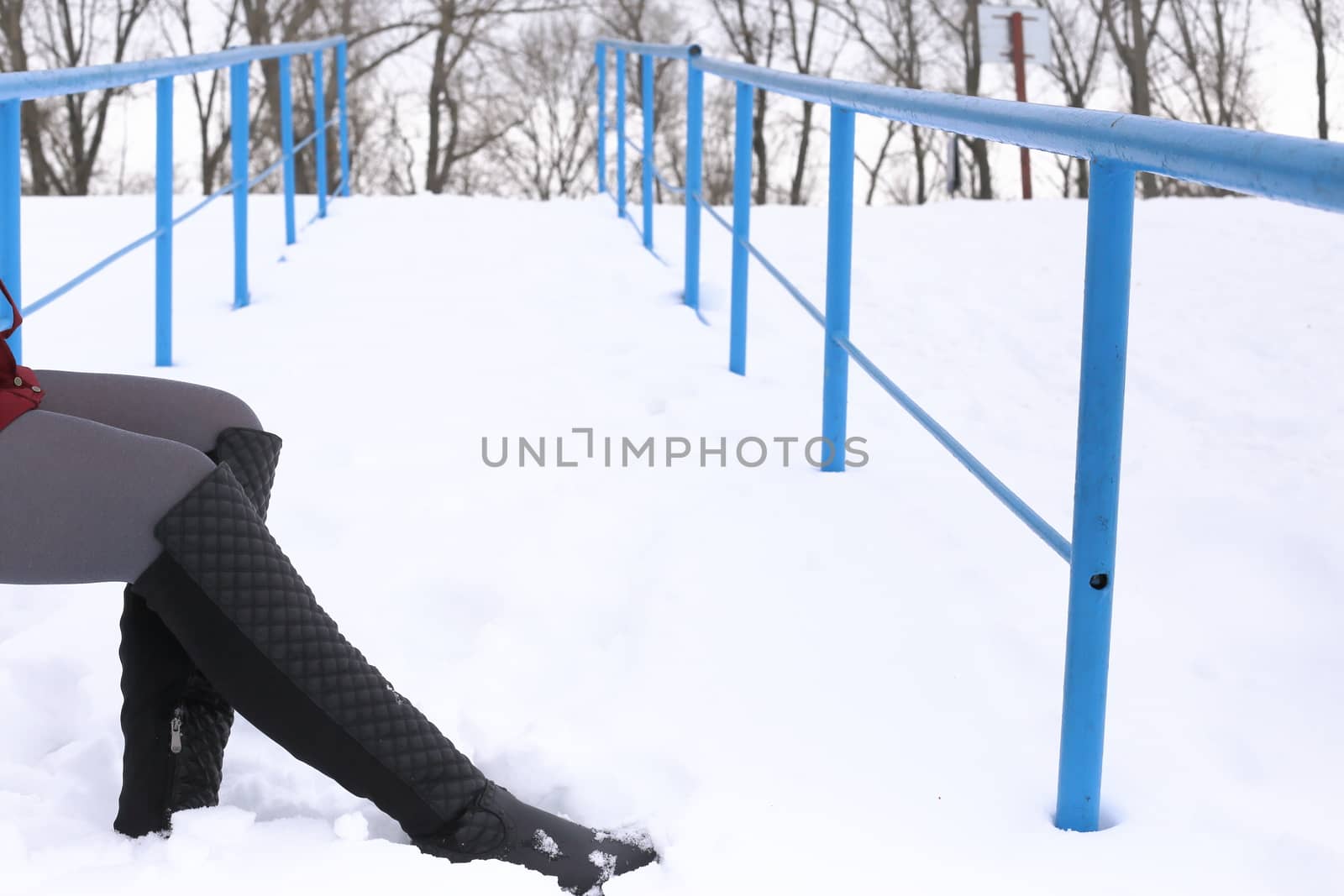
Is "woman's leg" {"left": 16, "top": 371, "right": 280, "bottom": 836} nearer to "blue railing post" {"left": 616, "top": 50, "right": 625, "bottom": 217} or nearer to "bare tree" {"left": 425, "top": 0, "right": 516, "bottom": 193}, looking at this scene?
"blue railing post" {"left": 616, "top": 50, "right": 625, "bottom": 217}

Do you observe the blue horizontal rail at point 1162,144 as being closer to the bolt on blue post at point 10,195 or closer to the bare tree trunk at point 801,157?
the bolt on blue post at point 10,195

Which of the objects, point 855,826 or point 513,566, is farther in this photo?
point 513,566

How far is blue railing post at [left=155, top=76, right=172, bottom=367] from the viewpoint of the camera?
3.17 meters

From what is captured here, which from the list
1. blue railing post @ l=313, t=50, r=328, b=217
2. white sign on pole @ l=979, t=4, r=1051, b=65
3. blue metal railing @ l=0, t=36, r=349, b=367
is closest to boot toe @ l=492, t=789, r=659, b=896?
blue metal railing @ l=0, t=36, r=349, b=367

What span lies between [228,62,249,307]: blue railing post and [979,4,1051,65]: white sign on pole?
23.6 feet

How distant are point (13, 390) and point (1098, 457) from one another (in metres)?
0.99

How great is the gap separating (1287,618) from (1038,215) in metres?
4.10

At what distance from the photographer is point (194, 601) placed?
117 centimetres

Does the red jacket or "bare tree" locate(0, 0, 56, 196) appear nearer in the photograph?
the red jacket

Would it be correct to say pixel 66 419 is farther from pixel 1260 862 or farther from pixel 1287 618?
pixel 1287 618

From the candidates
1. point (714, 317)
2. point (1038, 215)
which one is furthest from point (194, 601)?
point (1038, 215)

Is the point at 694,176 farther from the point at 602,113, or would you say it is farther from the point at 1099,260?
the point at 602,113

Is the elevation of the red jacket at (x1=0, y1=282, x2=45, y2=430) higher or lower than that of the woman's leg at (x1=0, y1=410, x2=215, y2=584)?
higher

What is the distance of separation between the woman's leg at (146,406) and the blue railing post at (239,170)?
254 centimetres
